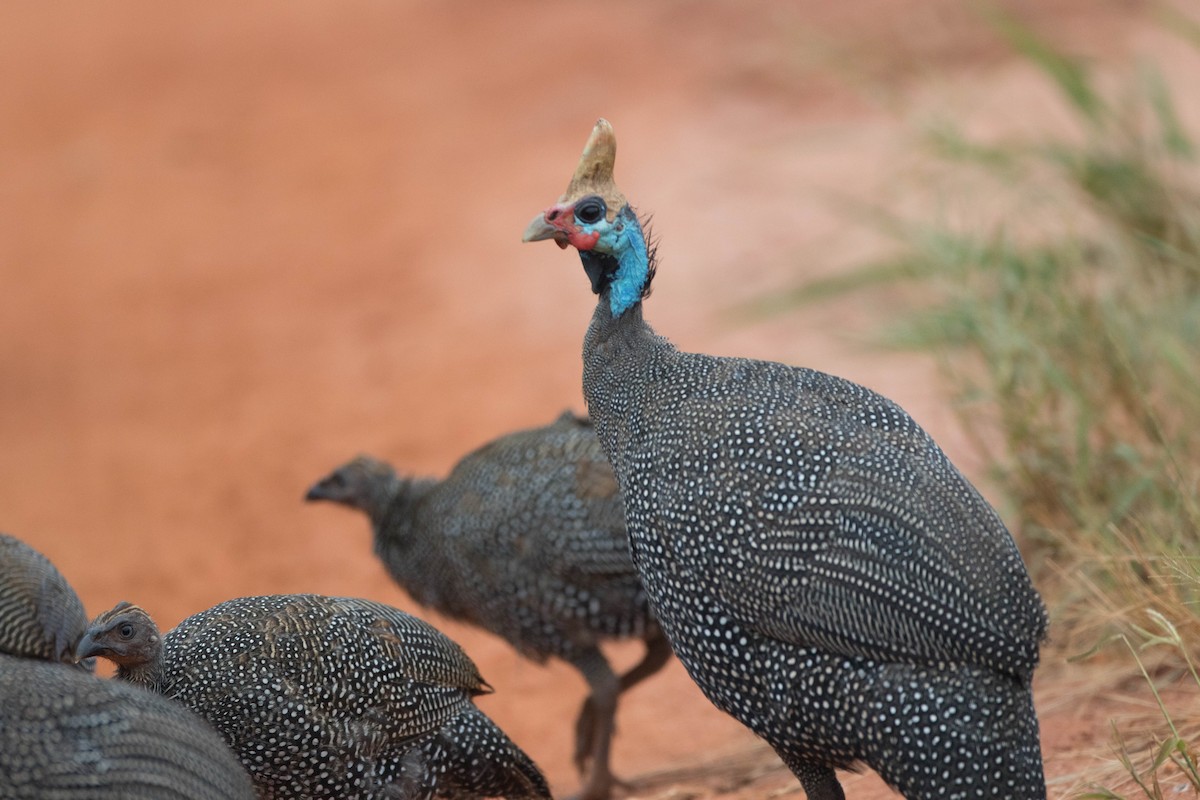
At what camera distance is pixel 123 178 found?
12133mm

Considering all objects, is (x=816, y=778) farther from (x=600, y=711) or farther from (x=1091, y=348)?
(x=1091, y=348)

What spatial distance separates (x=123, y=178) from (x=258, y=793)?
9.26 meters

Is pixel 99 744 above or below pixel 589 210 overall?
below

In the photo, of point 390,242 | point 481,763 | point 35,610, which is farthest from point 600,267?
point 390,242

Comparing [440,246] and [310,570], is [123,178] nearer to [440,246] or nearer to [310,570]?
[440,246]

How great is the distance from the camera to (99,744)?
311 cm

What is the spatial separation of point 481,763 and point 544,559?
33.7 inches

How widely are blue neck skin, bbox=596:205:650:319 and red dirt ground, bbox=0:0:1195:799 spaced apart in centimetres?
160

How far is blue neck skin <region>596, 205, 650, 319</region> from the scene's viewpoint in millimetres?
3873

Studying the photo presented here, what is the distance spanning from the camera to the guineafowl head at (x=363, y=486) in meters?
5.63

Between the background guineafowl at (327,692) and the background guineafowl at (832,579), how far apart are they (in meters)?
0.76

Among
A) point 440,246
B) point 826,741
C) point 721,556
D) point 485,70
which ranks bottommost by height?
point 826,741

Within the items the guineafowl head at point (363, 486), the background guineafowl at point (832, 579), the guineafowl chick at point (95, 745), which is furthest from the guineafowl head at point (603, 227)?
the guineafowl head at point (363, 486)

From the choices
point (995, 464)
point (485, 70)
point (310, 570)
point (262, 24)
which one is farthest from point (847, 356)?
point (262, 24)
